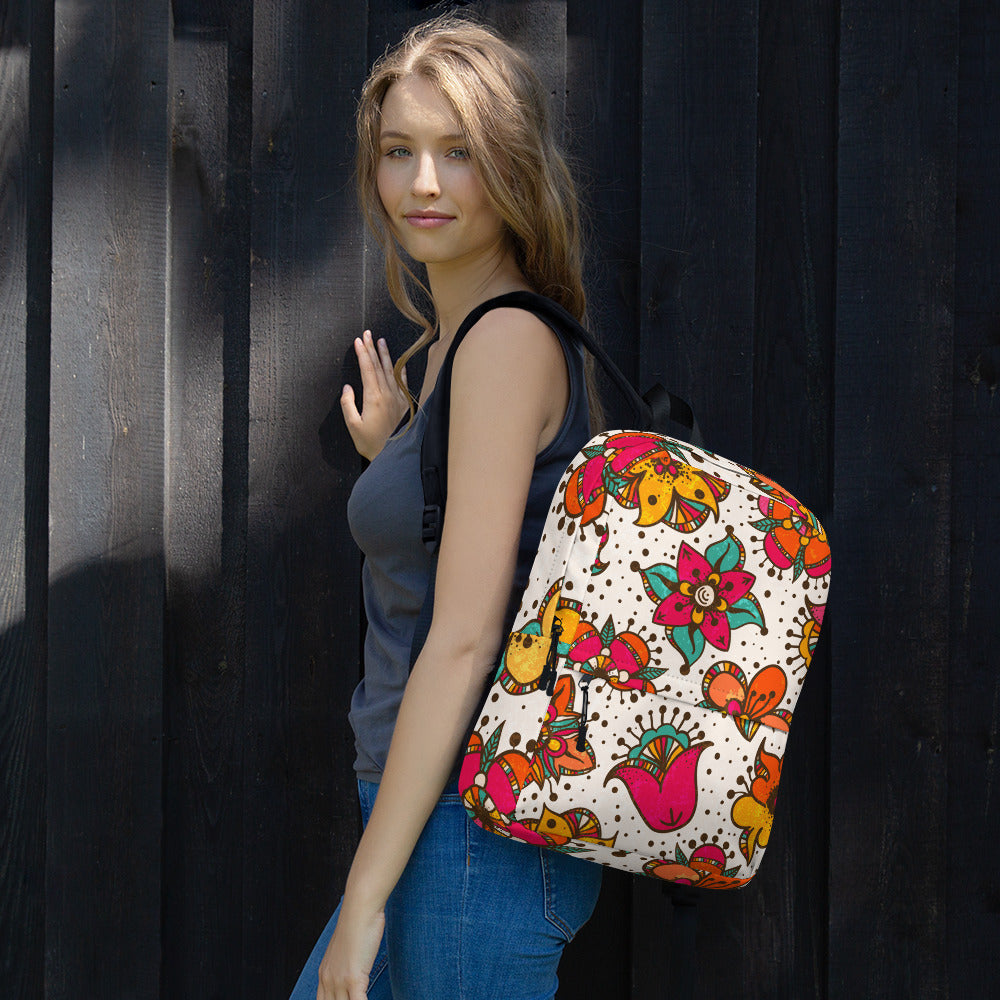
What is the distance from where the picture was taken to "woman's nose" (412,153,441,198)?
4.68 feet

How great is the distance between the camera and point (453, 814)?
124 cm

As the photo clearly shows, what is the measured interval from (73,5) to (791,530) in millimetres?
1774

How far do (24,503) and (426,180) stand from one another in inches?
46.3

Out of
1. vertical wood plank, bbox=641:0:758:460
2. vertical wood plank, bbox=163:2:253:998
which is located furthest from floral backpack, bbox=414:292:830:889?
vertical wood plank, bbox=163:2:253:998

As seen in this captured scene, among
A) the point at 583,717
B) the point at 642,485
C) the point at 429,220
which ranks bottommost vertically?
the point at 583,717

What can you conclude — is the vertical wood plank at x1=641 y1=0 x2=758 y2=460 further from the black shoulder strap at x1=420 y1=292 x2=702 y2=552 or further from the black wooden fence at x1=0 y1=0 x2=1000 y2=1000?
the black shoulder strap at x1=420 y1=292 x2=702 y2=552

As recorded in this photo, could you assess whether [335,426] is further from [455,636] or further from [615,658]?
[615,658]

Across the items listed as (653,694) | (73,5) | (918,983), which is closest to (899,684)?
(918,983)

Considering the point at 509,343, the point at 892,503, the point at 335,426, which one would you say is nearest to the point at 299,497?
the point at 335,426

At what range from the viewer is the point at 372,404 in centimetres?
187

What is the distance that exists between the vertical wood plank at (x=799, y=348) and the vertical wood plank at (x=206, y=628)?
110 centimetres

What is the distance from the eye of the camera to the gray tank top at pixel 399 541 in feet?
4.46

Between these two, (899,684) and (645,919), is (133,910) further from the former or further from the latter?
(899,684)

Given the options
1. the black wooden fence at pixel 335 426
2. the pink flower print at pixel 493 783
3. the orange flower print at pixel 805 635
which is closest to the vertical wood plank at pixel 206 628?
the black wooden fence at pixel 335 426
